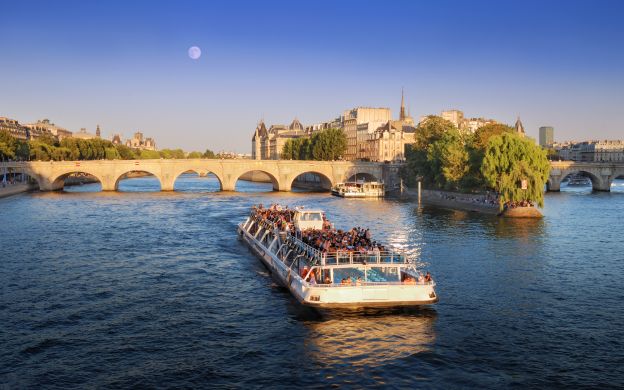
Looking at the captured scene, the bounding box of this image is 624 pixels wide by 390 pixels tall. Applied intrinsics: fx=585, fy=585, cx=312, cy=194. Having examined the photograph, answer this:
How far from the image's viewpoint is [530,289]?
3294cm

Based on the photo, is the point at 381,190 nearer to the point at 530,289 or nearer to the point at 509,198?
the point at 509,198

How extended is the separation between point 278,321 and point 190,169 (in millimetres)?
86622

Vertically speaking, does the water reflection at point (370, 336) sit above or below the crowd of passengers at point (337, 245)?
below

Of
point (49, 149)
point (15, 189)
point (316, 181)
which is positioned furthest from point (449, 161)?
point (49, 149)

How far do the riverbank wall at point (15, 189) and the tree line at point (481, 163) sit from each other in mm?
69393

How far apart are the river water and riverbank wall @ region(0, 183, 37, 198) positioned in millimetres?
49500

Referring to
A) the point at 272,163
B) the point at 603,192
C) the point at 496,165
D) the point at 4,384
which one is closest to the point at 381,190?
the point at 272,163

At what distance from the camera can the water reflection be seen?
73.7 feet

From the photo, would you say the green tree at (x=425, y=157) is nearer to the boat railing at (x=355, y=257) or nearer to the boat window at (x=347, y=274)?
the boat railing at (x=355, y=257)

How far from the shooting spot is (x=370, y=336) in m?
24.6

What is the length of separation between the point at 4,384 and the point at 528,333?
20560 mm

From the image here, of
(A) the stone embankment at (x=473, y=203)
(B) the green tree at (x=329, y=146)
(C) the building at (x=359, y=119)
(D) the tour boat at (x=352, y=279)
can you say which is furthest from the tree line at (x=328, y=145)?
(D) the tour boat at (x=352, y=279)

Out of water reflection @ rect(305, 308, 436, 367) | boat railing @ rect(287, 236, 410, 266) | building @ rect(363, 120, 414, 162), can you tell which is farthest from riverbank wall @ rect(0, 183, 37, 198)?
building @ rect(363, 120, 414, 162)

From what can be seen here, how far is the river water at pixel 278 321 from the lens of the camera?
20.9 metres
